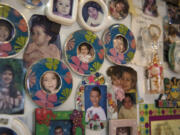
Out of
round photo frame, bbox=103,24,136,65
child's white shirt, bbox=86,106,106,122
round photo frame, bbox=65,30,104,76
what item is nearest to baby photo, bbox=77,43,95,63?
round photo frame, bbox=65,30,104,76

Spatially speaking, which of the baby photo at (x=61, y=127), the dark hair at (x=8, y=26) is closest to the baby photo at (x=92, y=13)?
the dark hair at (x=8, y=26)

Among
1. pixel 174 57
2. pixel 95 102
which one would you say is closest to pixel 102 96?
pixel 95 102

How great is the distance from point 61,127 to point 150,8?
96 centimetres

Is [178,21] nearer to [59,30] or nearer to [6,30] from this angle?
[59,30]

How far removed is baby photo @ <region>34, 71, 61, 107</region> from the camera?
97 cm

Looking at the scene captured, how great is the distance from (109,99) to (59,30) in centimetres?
45

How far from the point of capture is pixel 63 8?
1067 mm

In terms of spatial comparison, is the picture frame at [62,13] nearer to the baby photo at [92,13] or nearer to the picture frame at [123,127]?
the baby photo at [92,13]

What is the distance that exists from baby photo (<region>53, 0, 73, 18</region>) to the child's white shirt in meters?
0.48

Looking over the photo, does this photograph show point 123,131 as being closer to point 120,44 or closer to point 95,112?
point 95,112

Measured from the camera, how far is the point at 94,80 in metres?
1.16

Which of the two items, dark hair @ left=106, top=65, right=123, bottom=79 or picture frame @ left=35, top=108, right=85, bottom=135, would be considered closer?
picture frame @ left=35, top=108, right=85, bottom=135

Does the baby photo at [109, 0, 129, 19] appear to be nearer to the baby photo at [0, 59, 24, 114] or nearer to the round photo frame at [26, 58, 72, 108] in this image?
the round photo frame at [26, 58, 72, 108]

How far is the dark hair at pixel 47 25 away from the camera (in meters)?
1.02
